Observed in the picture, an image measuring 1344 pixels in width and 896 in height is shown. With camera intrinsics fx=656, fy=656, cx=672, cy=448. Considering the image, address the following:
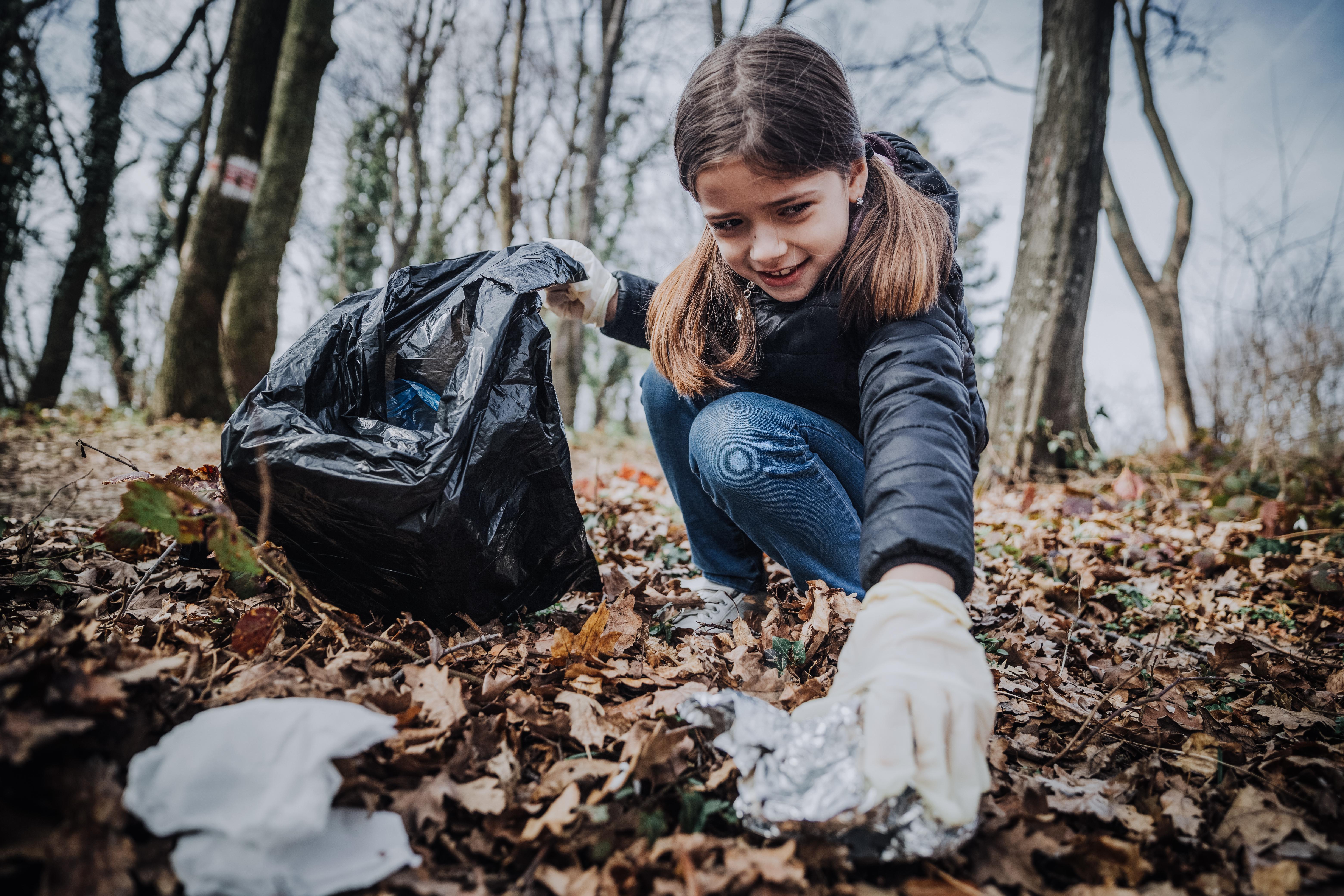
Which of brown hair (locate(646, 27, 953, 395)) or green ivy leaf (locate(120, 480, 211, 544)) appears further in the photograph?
brown hair (locate(646, 27, 953, 395))

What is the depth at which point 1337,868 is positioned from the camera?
0.98 metres

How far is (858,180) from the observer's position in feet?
5.41

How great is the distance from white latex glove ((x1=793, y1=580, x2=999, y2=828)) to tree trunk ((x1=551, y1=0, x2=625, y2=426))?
21.9ft

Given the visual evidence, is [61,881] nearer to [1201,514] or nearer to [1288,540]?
[1288,540]

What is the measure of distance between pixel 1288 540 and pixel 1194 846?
2.74m

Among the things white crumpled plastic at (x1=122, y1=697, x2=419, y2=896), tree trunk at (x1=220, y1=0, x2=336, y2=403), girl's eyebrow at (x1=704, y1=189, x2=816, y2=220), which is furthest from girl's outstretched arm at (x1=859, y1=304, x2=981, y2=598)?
tree trunk at (x1=220, y1=0, x2=336, y2=403)

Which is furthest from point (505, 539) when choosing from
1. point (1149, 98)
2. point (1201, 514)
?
point (1149, 98)

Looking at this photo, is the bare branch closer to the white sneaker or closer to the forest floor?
the forest floor

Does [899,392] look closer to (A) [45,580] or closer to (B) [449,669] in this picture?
(B) [449,669]

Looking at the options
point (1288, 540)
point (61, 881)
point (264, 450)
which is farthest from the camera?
point (1288, 540)

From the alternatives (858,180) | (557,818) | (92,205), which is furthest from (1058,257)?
(92,205)

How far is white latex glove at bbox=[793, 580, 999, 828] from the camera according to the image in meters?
0.96

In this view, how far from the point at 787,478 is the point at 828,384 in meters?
0.30

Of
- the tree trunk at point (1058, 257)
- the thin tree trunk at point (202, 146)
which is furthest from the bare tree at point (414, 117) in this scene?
the tree trunk at point (1058, 257)
